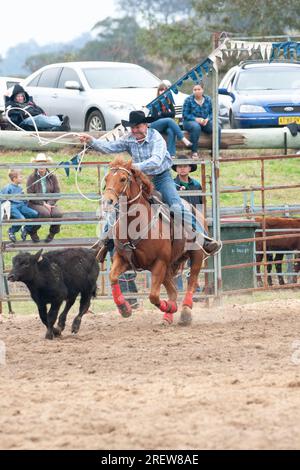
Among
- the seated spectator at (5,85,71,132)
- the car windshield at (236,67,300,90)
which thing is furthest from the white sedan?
the seated spectator at (5,85,71,132)

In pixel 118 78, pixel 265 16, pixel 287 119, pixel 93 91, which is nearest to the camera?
pixel 287 119

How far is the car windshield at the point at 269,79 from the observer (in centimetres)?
2117

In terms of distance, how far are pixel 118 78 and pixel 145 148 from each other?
9.56 metres

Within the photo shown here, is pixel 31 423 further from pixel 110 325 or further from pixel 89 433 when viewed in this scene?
pixel 110 325

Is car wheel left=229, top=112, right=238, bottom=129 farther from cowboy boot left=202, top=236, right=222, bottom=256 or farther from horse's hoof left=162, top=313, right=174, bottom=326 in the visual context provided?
horse's hoof left=162, top=313, right=174, bottom=326

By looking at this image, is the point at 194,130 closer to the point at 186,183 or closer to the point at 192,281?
the point at 186,183

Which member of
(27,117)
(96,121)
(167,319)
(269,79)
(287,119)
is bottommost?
(167,319)

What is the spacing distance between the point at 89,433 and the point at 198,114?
26.7ft

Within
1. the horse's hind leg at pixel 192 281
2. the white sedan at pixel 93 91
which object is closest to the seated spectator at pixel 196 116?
the horse's hind leg at pixel 192 281

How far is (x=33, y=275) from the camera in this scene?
1054 cm

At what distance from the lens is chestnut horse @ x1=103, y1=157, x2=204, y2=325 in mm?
10777

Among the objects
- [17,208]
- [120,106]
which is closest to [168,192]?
[17,208]

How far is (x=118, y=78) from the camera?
20719 mm

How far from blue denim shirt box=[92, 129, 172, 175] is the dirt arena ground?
1818mm
